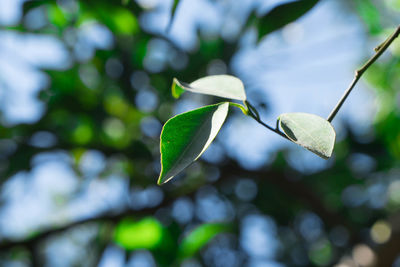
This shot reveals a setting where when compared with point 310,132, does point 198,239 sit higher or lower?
lower

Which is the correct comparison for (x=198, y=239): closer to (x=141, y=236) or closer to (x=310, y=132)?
(x=141, y=236)

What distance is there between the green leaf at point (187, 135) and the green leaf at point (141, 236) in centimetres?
65

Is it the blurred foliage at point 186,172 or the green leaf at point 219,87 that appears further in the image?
the blurred foliage at point 186,172

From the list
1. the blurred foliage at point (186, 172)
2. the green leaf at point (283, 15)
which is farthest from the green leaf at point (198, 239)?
the green leaf at point (283, 15)

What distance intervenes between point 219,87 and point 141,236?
0.66m

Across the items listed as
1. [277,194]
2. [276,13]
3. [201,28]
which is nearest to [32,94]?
[201,28]

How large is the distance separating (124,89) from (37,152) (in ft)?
1.05

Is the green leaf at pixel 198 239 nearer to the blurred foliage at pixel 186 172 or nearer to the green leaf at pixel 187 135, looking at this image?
the blurred foliage at pixel 186 172

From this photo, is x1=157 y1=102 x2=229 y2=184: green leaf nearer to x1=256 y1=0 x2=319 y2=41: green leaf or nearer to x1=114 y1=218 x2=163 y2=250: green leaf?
x1=256 y1=0 x2=319 y2=41: green leaf

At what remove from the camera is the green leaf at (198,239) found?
3.04 feet

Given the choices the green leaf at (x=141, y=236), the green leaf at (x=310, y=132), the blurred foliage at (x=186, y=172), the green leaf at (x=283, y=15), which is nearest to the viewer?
the green leaf at (x=310, y=132)

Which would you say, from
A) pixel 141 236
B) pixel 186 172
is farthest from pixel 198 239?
pixel 186 172

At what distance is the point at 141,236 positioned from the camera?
89 centimetres

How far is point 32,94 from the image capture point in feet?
4.06
